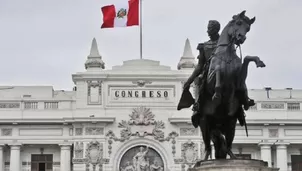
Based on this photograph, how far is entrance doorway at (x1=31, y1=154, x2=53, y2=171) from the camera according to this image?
50.9m

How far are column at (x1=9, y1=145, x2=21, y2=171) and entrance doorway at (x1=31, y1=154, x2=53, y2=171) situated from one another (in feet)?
Answer: 3.82

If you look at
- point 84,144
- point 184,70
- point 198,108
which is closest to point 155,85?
point 184,70

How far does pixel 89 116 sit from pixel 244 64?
36.9 metres

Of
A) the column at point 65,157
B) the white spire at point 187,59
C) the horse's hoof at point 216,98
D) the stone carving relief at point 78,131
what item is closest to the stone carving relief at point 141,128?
the stone carving relief at point 78,131

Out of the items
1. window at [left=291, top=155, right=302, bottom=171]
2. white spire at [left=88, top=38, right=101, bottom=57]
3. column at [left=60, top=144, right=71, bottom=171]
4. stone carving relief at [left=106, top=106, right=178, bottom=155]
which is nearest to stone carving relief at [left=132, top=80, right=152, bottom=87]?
stone carving relief at [left=106, top=106, right=178, bottom=155]

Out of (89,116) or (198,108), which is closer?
(198,108)

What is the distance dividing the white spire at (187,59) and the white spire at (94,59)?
5446 mm

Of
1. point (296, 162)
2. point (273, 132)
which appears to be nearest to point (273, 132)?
point (273, 132)

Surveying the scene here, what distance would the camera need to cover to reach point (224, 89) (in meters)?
13.2

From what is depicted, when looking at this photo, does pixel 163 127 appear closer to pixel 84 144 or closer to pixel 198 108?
pixel 84 144

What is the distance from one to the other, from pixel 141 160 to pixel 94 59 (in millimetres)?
7714

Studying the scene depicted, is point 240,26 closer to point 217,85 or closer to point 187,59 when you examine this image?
point 217,85

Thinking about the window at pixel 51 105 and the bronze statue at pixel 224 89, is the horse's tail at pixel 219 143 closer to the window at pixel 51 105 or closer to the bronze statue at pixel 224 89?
the bronze statue at pixel 224 89

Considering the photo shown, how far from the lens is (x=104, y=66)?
51406 mm
